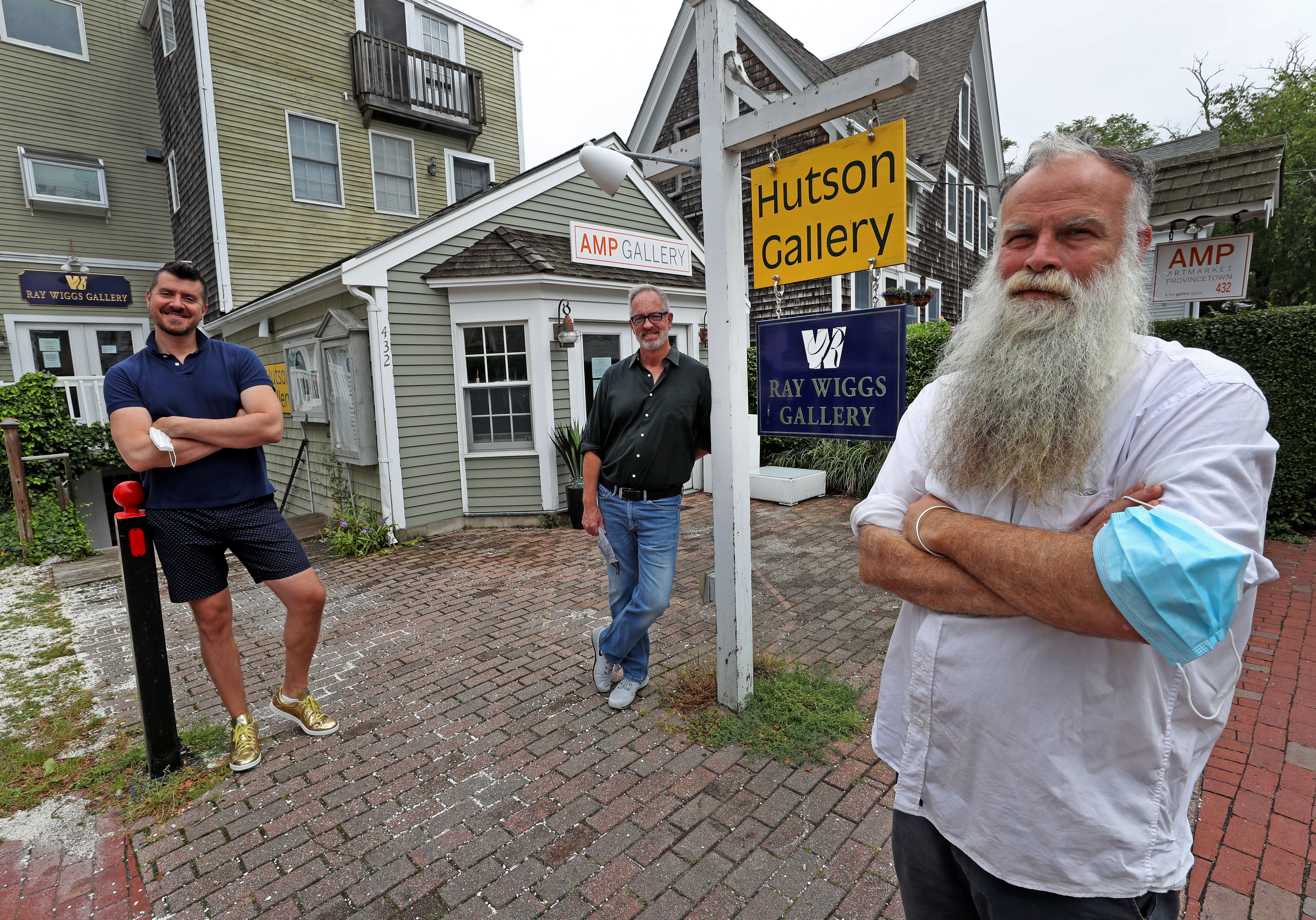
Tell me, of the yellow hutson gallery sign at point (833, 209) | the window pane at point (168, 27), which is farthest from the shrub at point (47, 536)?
the window pane at point (168, 27)

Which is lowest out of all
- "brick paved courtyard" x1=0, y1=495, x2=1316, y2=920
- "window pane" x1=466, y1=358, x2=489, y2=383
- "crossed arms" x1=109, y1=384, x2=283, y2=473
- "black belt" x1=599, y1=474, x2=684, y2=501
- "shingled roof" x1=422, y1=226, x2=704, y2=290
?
"brick paved courtyard" x1=0, y1=495, x2=1316, y2=920

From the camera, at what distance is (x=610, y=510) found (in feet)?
10.5

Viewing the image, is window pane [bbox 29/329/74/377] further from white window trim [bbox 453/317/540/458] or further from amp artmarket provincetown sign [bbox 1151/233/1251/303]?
amp artmarket provincetown sign [bbox 1151/233/1251/303]

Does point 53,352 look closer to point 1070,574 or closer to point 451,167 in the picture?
point 451,167

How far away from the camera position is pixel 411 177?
502 inches

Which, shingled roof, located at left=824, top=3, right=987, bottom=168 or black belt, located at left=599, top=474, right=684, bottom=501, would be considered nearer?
black belt, located at left=599, top=474, right=684, bottom=501

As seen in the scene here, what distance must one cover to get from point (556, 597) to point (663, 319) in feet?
8.78

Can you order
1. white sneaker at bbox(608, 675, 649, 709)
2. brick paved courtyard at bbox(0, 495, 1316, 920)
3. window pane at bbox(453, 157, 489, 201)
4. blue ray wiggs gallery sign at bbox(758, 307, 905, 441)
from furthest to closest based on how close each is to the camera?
window pane at bbox(453, 157, 489, 201) < white sneaker at bbox(608, 675, 649, 709) < blue ray wiggs gallery sign at bbox(758, 307, 905, 441) < brick paved courtyard at bbox(0, 495, 1316, 920)

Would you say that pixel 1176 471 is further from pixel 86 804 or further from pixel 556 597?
pixel 556 597

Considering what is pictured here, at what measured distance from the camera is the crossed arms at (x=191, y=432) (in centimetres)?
255

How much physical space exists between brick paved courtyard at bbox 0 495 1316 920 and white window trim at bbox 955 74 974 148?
43.6 feet

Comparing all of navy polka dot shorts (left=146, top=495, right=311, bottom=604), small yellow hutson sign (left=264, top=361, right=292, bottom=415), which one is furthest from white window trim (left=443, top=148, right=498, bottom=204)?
navy polka dot shorts (left=146, top=495, right=311, bottom=604)

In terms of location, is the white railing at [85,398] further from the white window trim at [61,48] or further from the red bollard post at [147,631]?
the red bollard post at [147,631]

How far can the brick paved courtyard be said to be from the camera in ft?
7.04
